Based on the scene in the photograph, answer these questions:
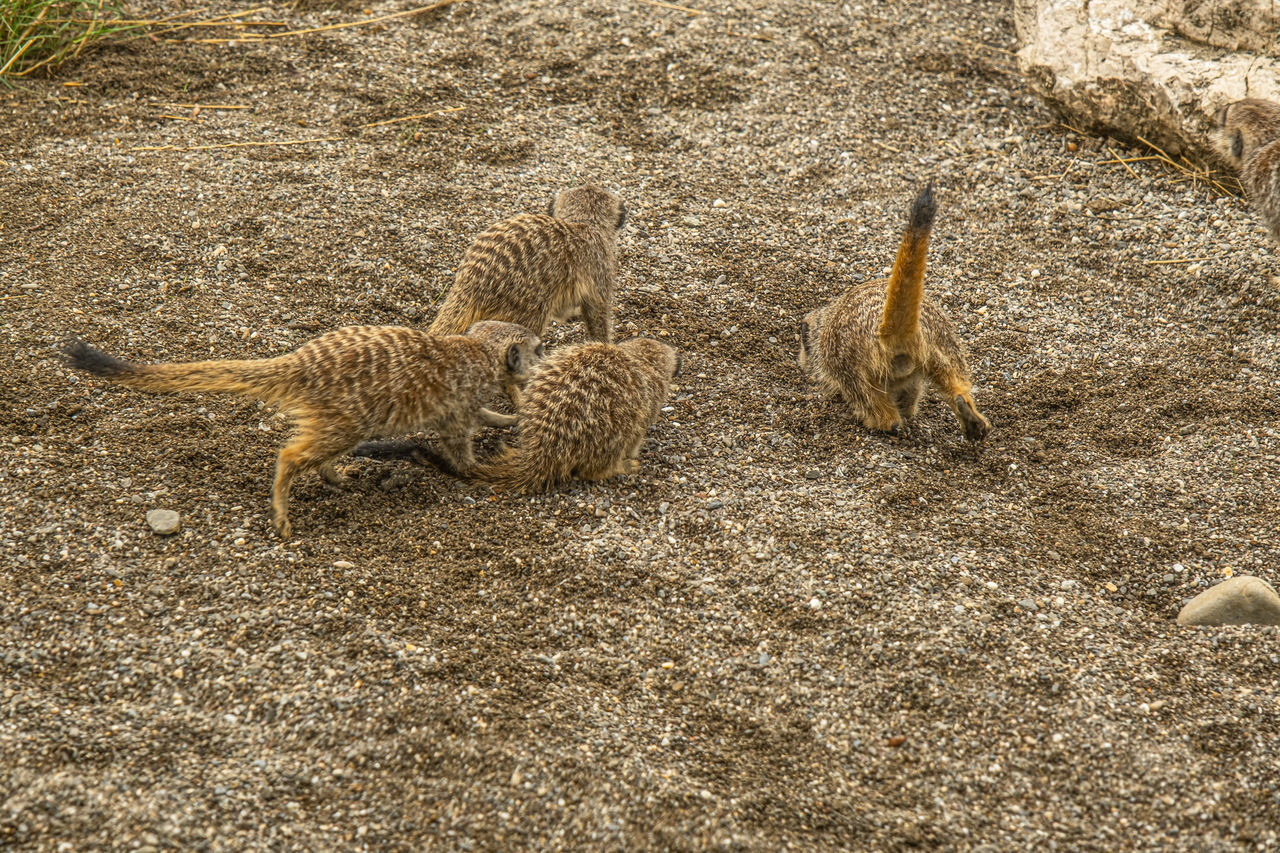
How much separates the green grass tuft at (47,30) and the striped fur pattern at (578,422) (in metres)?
3.61

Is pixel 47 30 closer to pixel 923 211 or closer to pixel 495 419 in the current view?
pixel 495 419

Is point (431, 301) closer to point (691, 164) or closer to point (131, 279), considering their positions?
point (131, 279)

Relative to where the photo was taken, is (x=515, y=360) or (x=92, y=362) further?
(x=515, y=360)

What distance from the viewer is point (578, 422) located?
339 centimetres

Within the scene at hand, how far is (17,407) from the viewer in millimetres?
3500

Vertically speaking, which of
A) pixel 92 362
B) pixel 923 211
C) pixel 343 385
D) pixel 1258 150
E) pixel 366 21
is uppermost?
pixel 366 21

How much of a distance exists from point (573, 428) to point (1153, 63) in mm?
3884

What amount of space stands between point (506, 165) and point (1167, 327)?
315 centimetres

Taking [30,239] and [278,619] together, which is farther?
[30,239]

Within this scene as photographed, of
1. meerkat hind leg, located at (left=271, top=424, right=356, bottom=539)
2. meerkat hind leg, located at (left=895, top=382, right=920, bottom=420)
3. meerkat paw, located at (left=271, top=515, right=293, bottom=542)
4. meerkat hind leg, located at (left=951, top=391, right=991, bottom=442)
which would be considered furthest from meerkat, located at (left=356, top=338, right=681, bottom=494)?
meerkat hind leg, located at (left=951, top=391, right=991, bottom=442)

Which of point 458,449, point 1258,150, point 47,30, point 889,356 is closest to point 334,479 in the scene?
point 458,449

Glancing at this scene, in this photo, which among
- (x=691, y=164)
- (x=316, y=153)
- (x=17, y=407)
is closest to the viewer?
Answer: (x=17, y=407)

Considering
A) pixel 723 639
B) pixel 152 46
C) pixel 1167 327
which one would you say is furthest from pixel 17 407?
pixel 1167 327

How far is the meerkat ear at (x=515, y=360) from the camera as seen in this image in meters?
3.62
